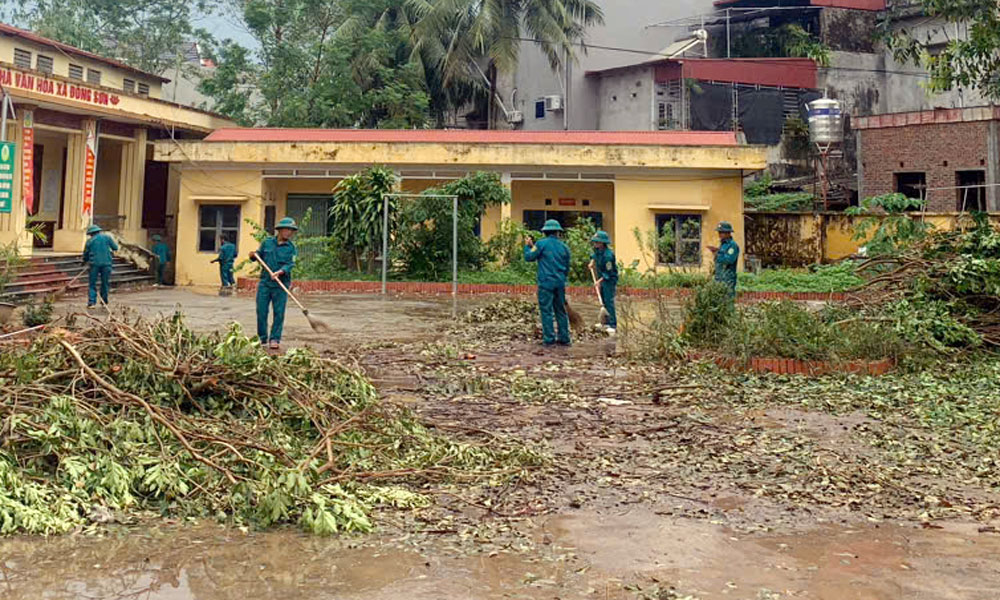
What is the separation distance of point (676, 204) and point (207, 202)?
11630mm

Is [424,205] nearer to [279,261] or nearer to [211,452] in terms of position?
[279,261]

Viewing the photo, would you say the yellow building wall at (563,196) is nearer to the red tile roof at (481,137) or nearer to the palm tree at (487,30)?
the red tile roof at (481,137)

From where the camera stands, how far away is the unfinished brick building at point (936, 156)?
23.6m

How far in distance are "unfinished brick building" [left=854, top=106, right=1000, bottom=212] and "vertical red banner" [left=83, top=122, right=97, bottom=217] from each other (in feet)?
67.2

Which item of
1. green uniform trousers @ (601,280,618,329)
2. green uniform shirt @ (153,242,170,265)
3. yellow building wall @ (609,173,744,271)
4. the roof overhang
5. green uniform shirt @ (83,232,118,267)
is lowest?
green uniform trousers @ (601,280,618,329)

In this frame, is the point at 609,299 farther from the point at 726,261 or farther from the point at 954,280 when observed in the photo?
the point at 954,280

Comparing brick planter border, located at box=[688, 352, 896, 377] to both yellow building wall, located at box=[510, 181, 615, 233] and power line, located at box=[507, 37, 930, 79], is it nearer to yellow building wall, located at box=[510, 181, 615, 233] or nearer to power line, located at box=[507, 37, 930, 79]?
yellow building wall, located at box=[510, 181, 615, 233]

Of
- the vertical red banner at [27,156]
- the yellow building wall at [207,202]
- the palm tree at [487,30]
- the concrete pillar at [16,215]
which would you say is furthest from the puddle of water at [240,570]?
the palm tree at [487,30]

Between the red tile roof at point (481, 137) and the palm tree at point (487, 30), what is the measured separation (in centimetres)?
648

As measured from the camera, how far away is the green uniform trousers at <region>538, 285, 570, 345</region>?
10.9 m

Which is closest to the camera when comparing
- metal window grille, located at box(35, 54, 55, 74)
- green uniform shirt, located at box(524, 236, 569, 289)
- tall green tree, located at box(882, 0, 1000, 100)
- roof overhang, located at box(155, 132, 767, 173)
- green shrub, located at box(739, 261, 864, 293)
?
green uniform shirt, located at box(524, 236, 569, 289)

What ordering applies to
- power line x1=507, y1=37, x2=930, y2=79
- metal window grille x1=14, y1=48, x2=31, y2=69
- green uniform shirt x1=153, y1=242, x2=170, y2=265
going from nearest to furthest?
metal window grille x1=14, y1=48, x2=31, y2=69 → green uniform shirt x1=153, y1=242, x2=170, y2=265 → power line x1=507, y1=37, x2=930, y2=79

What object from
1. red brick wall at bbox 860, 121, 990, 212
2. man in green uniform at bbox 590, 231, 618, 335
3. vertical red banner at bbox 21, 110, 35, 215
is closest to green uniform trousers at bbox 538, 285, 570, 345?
man in green uniform at bbox 590, 231, 618, 335

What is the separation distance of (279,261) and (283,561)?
282 inches
